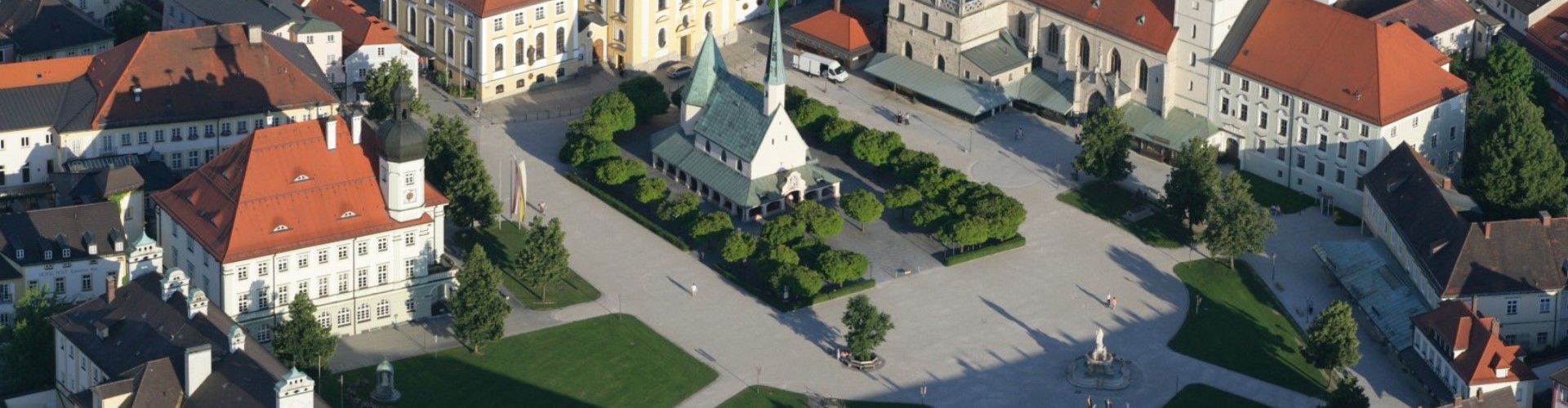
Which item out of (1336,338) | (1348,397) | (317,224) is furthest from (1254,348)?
(317,224)

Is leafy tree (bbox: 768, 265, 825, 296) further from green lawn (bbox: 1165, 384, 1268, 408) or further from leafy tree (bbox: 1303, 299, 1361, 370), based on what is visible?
leafy tree (bbox: 1303, 299, 1361, 370)

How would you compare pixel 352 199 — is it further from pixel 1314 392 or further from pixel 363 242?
pixel 1314 392

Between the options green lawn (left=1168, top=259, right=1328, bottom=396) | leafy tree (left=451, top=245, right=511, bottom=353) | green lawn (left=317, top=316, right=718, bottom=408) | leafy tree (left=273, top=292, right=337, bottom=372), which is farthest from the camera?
green lawn (left=1168, top=259, right=1328, bottom=396)

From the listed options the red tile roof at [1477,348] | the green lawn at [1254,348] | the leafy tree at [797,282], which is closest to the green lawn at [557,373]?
the leafy tree at [797,282]

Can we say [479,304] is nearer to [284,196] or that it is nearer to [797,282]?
[284,196]

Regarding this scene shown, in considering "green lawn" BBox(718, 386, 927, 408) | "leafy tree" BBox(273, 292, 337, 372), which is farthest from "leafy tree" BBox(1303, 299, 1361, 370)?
"leafy tree" BBox(273, 292, 337, 372)

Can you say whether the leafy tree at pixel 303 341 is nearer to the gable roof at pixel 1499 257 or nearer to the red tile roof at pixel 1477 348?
the red tile roof at pixel 1477 348

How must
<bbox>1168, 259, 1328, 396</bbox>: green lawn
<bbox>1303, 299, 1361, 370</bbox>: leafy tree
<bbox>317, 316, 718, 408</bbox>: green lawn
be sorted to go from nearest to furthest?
<bbox>317, 316, 718, 408</bbox>: green lawn < <bbox>1303, 299, 1361, 370</bbox>: leafy tree < <bbox>1168, 259, 1328, 396</bbox>: green lawn

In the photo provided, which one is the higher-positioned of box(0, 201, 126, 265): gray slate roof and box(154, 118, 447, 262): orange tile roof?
box(154, 118, 447, 262): orange tile roof
